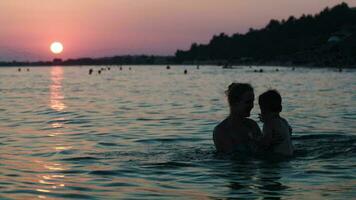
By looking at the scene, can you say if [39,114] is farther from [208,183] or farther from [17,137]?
[208,183]

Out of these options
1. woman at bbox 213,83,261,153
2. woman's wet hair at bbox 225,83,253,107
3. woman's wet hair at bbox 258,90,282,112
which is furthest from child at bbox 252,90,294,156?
woman's wet hair at bbox 225,83,253,107

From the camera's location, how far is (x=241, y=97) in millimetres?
12141

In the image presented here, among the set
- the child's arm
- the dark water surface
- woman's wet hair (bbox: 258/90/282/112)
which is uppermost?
woman's wet hair (bbox: 258/90/282/112)

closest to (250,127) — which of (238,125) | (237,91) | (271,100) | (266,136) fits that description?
(238,125)

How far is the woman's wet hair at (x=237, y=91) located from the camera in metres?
12.0

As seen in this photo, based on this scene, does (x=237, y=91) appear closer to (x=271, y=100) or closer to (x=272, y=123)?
(x=271, y=100)

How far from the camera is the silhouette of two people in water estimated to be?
480 inches

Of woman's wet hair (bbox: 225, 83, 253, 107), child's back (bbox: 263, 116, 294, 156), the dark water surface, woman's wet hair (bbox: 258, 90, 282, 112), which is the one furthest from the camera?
child's back (bbox: 263, 116, 294, 156)

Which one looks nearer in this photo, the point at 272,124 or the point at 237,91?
the point at 237,91

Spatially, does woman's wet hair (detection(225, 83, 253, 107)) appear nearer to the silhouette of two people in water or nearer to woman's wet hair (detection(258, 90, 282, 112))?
the silhouette of two people in water

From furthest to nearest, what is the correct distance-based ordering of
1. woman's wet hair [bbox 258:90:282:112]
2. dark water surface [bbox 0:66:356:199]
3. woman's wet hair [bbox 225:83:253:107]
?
1. woman's wet hair [bbox 258:90:282:112]
2. woman's wet hair [bbox 225:83:253:107]
3. dark water surface [bbox 0:66:356:199]

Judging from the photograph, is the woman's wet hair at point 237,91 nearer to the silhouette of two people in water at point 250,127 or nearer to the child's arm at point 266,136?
the silhouette of two people in water at point 250,127

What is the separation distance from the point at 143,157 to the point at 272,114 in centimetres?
360

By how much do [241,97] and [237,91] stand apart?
15 cm
